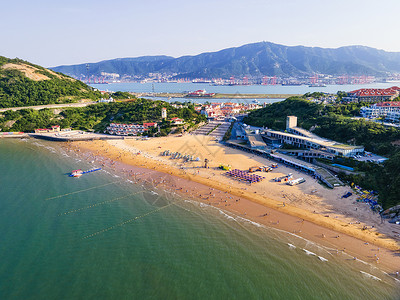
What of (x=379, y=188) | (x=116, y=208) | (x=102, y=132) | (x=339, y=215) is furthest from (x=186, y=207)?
(x=102, y=132)

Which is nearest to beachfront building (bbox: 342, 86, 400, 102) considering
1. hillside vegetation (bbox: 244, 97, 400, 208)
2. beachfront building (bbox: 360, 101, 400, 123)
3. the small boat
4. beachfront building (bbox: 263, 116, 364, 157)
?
hillside vegetation (bbox: 244, 97, 400, 208)

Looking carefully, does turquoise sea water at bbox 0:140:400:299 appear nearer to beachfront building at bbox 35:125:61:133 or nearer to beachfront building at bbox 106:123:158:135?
beachfront building at bbox 106:123:158:135

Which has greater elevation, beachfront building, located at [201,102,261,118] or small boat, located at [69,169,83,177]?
beachfront building, located at [201,102,261,118]

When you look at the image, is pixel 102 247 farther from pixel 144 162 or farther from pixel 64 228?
pixel 144 162

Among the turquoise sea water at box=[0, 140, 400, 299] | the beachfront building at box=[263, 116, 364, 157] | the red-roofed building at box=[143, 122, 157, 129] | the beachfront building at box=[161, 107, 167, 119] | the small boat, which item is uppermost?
the beachfront building at box=[161, 107, 167, 119]

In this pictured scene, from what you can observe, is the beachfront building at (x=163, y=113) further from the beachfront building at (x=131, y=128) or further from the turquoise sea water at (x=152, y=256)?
the turquoise sea water at (x=152, y=256)

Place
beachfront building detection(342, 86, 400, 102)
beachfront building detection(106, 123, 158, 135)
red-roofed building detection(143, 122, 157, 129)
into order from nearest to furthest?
beachfront building detection(106, 123, 158, 135)
red-roofed building detection(143, 122, 157, 129)
beachfront building detection(342, 86, 400, 102)

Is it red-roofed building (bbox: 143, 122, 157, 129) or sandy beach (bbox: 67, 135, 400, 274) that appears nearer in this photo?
sandy beach (bbox: 67, 135, 400, 274)

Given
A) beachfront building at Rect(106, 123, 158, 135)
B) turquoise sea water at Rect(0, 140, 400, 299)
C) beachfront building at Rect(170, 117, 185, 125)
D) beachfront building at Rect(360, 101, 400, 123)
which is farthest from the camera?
beachfront building at Rect(170, 117, 185, 125)

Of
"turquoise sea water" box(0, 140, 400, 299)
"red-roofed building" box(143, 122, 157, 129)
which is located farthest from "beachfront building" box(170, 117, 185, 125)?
"turquoise sea water" box(0, 140, 400, 299)
